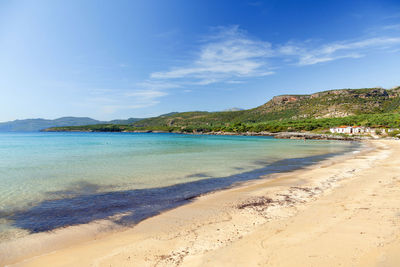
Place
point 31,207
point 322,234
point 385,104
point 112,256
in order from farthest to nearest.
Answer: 1. point 385,104
2. point 31,207
3. point 322,234
4. point 112,256

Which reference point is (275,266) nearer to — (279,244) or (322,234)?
(279,244)

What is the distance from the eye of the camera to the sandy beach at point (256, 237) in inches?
166

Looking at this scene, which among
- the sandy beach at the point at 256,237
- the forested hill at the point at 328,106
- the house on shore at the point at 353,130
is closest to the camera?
the sandy beach at the point at 256,237

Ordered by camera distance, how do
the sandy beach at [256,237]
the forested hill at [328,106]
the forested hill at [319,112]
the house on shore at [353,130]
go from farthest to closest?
the forested hill at [328,106] < the forested hill at [319,112] < the house on shore at [353,130] < the sandy beach at [256,237]

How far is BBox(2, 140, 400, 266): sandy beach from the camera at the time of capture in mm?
4207

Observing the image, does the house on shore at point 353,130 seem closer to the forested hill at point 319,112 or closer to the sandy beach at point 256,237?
the forested hill at point 319,112

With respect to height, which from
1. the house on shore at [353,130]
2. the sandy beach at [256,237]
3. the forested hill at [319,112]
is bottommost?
the sandy beach at [256,237]

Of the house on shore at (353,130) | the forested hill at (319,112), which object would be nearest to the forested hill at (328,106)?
the forested hill at (319,112)

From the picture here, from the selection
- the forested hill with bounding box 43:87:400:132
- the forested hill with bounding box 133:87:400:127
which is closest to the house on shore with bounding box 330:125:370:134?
the forested hill with bounding box 43:87:400:132

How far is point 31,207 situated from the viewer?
315 inches

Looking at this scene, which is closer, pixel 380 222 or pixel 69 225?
pixel 380 222

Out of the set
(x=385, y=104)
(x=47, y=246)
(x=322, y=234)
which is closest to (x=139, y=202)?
(x=47, y=246)

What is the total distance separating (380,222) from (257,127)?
4119 inches

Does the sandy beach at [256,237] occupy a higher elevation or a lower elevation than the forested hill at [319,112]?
lower
